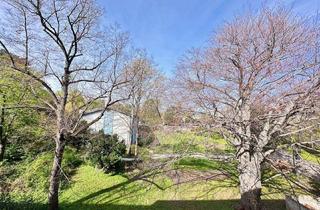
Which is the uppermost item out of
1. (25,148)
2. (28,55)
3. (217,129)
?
(28,55)

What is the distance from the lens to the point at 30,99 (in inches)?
429

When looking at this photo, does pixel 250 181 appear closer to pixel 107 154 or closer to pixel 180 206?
pixel 180 206

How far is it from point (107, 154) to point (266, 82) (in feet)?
27.7

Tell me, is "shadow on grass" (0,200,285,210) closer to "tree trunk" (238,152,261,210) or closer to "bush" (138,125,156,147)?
"tree trunk" (238,152,261,210)

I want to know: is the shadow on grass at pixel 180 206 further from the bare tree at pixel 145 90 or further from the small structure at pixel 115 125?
the small structure at pixel 115 125

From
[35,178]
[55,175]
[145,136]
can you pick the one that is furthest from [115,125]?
[55,175]

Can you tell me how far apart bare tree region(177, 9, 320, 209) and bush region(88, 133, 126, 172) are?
6412 mm

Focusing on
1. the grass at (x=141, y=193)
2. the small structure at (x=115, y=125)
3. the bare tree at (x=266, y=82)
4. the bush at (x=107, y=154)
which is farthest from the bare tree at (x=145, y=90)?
the bare tree at (x=266, y=82)

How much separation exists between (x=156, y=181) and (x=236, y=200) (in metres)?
3.53

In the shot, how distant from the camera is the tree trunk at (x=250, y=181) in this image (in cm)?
612

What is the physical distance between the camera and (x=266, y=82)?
625 cm

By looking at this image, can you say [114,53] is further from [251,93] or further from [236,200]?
[236,200]

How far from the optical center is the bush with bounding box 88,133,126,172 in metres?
11.5

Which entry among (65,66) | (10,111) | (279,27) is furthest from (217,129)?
(10,111)
